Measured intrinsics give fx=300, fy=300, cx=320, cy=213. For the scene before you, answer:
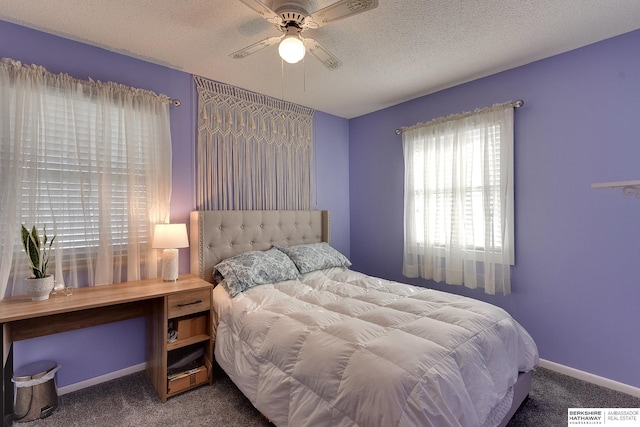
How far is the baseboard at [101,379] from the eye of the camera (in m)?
2.14

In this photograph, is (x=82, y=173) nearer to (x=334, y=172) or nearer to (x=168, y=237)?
(x=168, y=237)

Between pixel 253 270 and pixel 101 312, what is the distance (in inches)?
44.0

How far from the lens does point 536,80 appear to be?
2.50 metres

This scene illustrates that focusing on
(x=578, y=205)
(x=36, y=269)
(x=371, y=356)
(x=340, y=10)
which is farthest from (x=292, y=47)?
(x=578, y=205)

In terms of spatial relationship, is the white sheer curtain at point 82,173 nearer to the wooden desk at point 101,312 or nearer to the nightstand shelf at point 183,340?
the wooden desk at point 101,312

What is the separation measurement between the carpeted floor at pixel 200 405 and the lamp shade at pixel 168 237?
105 cm

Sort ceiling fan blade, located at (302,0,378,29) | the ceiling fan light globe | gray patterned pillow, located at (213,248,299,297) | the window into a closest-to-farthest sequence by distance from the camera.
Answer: ceiling fan blade, located at (302,0,378,29) < the ceiling fan light globe < the window < gray patterned pillow, located at (213,248,299,297)

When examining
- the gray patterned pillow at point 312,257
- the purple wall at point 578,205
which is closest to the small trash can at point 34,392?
the gray patterned pillow at point 312,257

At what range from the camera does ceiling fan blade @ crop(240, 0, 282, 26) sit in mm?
1484

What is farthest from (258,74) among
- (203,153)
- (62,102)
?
(62,102)

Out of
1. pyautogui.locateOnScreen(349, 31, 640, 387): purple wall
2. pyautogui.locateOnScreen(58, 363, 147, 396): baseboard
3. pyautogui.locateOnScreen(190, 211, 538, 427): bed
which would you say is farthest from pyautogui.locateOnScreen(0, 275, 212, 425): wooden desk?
pyautogui.locateOnScreen(349, 31, 640, 387): purple wall

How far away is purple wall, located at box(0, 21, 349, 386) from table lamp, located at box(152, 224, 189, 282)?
32 centimetres

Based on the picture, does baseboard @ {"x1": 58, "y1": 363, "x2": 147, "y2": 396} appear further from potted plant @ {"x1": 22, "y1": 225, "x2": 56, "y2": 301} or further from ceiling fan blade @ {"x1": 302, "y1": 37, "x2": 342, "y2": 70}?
ceiling fan blade @ {"x1": 302, "y1": 37, "x2": 342, "y2": 70}

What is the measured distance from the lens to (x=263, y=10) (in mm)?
1597
